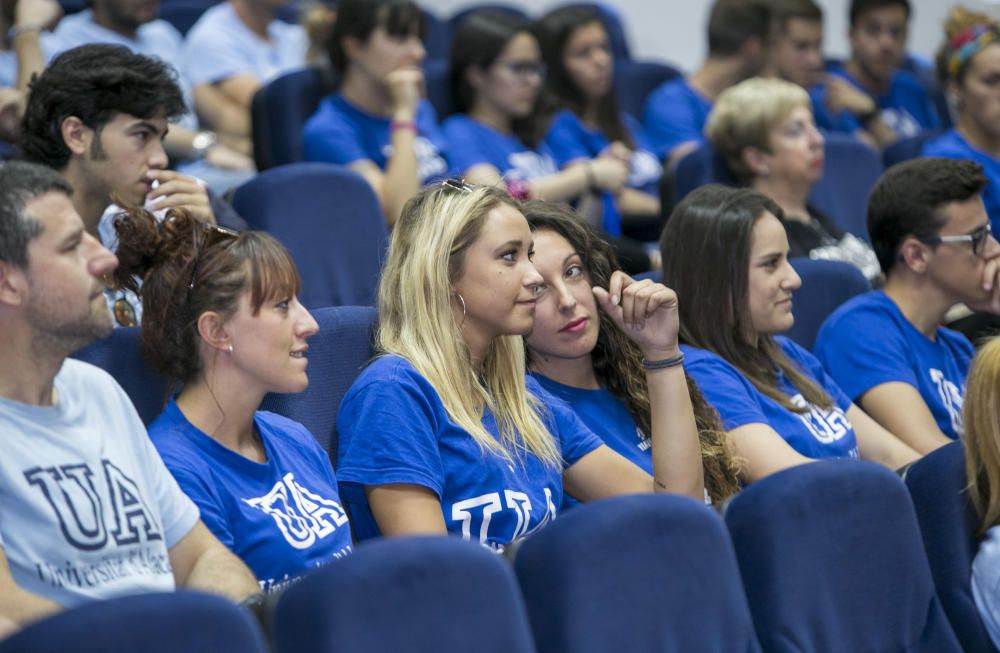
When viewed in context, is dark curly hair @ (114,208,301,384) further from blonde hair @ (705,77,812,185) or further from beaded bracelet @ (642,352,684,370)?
blonde hair @ (705,77,812,185)

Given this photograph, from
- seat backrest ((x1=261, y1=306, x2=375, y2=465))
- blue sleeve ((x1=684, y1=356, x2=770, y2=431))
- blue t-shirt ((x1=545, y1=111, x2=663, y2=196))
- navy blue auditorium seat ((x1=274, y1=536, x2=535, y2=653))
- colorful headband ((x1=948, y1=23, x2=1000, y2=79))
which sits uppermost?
colorful headband ((x1=948, y1=23, x2=1000, y2=79))

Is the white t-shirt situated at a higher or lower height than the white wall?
higher

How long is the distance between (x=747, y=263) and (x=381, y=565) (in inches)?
52.7

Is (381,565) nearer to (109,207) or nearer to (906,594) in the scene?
(906,594)

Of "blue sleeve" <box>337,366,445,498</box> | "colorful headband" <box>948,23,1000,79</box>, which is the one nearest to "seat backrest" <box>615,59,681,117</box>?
"colorful headband" <box>948,23,1000,79</box>

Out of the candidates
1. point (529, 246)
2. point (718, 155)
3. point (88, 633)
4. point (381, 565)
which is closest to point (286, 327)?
point (529, 246)

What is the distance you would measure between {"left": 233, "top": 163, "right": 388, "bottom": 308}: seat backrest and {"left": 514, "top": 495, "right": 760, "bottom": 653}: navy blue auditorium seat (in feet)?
4.89

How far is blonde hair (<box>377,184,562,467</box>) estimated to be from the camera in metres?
2.15

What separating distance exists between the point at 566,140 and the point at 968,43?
1256 mm

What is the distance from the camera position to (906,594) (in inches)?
76.2

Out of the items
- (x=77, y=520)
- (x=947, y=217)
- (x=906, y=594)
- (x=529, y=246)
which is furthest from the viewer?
(x=947, y=217)

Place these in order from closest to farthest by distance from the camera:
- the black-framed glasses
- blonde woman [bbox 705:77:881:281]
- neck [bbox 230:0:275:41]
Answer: the black-framed glasses
blonde woman [bbox 705:77:881:281]
neck [bbox 230:0:275:41]

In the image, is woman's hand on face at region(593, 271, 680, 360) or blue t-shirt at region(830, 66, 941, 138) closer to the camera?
woman's hand on face at region(593, 271, 680, 360)

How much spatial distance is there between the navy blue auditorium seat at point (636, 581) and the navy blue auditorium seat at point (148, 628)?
0.38 m
